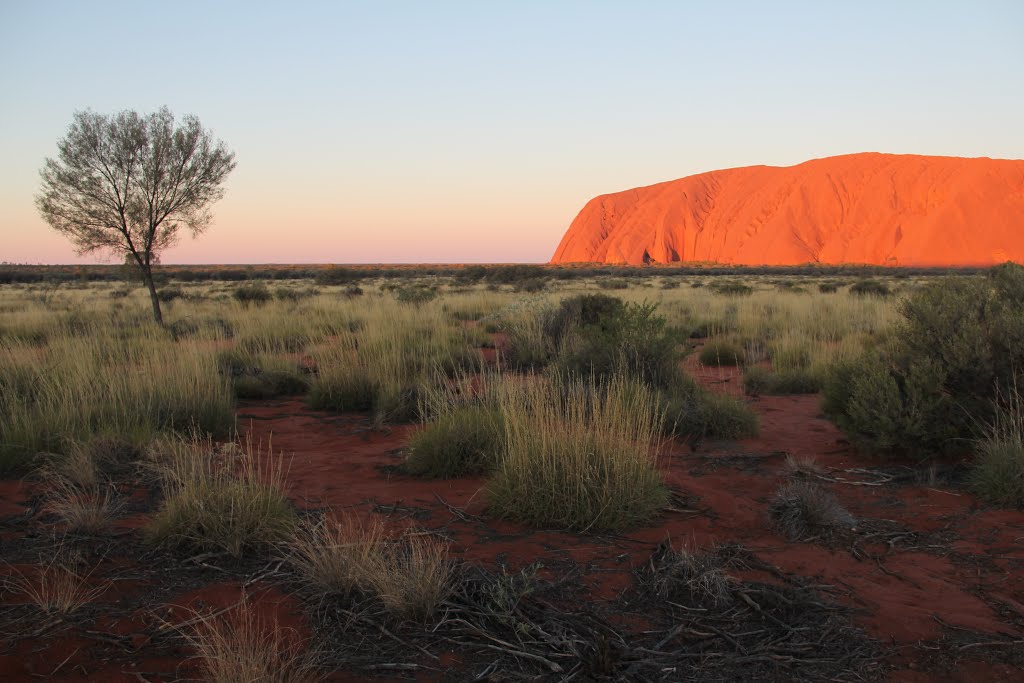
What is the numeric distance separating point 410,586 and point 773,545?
2044mm

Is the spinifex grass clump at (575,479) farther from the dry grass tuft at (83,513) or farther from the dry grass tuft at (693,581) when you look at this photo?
the dry grass tuft at (83,513)

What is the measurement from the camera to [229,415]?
621cm

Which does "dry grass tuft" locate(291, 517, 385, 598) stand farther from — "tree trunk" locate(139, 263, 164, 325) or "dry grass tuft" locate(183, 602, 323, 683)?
"tree trunk" locate(139, 263, 164, 325)

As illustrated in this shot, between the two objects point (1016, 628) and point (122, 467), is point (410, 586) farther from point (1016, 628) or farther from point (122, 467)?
point (122, 467)

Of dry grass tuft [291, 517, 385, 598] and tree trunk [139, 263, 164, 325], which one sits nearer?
dry grass tuft [291, 517, 385, 598]

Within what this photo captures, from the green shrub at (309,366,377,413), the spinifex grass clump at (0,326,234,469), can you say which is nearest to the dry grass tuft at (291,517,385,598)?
the spinifex grass clump at (0,326,234,469)

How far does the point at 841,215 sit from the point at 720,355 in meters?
84.0

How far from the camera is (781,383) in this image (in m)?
8.30

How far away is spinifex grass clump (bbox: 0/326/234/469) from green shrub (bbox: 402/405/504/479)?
2103mm

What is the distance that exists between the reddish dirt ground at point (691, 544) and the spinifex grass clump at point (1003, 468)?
0.14 m

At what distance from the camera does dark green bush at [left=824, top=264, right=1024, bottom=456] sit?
15.9ft

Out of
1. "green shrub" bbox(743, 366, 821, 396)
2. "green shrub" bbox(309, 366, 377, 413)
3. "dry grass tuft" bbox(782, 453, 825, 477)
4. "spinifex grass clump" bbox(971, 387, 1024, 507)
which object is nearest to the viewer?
"spinifex grass clump" bbox(971, 387, 1024, 507)

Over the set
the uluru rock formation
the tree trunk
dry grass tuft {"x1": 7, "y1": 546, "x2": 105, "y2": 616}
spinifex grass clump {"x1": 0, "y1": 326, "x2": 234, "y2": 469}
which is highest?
the uluru rock formation

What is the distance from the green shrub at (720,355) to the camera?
10609 mm
